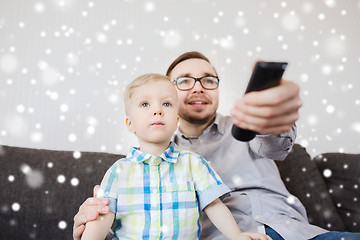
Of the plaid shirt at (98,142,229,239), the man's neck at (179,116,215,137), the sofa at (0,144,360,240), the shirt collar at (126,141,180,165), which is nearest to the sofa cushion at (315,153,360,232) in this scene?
the sofa at (0,144,360,240)

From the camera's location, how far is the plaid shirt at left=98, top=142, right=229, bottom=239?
0.90 metres

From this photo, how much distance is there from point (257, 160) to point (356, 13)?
195cm

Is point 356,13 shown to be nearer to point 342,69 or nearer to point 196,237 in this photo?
point 342,69

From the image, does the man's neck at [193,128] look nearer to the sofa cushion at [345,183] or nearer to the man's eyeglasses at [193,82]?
the man's eyeglasses at [193,82]

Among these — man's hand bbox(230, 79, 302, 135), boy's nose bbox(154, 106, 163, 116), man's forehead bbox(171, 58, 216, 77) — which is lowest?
man's hand bbox(230, 79, 302, 135)

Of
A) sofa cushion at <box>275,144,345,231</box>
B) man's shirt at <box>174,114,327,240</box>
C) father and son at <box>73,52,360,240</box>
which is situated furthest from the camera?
sofa cushion at <box>275,144,345,231</box>

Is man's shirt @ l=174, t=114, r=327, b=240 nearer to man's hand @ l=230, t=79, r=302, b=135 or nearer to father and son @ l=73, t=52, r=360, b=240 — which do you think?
father and son @ l=73, t=52, r=360, b=240

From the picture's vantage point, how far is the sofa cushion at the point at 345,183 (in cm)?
162

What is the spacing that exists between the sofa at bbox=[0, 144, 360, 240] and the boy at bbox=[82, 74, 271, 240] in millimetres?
559

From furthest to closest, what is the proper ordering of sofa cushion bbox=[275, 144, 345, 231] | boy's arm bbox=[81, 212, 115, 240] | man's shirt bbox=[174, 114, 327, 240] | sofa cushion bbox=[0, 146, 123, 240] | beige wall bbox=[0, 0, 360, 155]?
1. beige wall bbox=[0, 0, 360, 155]
2. sofa cushion bbox=[275, 144, 345, 231]
3. sofa cushion bbox=[0, 146, 123, 240]
4. man's shirt bbox=[174, 114, 327, 240]
5. boy's arm bbox=[81, 212, 115, 240]

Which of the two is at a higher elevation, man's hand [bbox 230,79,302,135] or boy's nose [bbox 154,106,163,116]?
boy's nose [bbox 154,106,163,116]

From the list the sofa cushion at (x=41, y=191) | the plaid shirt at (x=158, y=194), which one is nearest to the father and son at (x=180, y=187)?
the plaid shirt at (x=158, y=194)

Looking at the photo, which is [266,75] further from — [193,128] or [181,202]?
[193,128]

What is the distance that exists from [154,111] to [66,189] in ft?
2.33
